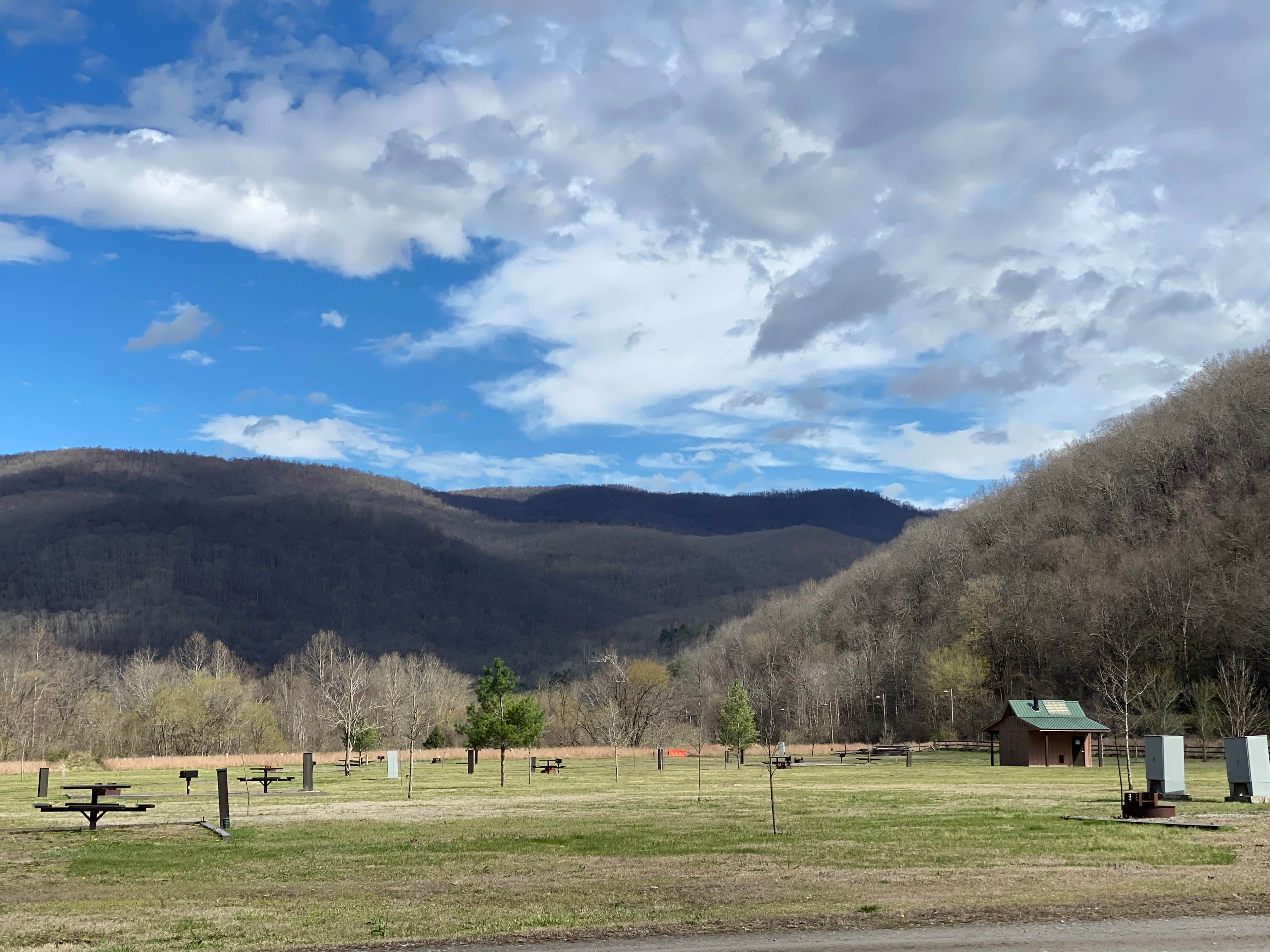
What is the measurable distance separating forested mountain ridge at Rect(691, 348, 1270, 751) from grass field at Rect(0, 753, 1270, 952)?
45215 mm

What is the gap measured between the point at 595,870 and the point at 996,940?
24.6 feet

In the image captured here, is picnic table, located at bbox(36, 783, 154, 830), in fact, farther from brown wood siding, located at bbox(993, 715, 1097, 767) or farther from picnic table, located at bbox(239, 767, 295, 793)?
brown wood siding, located at bbox(993, 715, 1097, 767)

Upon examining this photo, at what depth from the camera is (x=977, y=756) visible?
254 ft

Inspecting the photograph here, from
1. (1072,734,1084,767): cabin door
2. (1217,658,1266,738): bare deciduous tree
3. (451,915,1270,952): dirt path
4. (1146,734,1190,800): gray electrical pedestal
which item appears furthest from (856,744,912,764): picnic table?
(451,915,1270,952): dirt path

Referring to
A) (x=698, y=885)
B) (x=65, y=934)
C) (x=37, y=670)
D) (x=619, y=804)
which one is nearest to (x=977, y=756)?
(x=619, y=804)

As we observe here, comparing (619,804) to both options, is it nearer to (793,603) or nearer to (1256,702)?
(1256,702)

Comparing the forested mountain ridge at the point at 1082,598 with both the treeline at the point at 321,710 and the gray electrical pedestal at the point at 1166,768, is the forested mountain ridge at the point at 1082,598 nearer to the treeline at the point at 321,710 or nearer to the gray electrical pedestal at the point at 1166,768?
the treeline at the point at 321,710

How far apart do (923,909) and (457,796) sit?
25.1 meters

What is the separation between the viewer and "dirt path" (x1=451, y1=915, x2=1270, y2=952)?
11.7 metres

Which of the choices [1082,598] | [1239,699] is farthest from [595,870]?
[1082,598]

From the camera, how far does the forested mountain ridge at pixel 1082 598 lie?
3474 inches

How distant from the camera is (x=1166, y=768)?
99.7ft

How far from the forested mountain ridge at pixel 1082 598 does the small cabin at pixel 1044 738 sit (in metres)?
3.61

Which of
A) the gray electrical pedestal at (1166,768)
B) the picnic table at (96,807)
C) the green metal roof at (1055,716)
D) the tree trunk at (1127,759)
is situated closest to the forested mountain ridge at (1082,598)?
the green metal roof at (1055,716)
